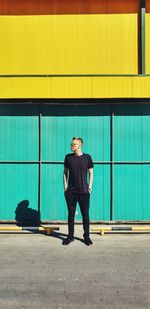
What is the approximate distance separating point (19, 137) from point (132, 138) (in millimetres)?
2549

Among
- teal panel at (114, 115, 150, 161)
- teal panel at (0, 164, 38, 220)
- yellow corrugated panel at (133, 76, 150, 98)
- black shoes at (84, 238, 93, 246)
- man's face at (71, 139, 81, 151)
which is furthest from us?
teal panel at (0, 164, 38, 220)

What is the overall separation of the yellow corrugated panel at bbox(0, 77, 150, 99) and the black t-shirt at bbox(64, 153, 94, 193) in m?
2.17

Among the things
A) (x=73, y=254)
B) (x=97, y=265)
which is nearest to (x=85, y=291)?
(x=97, y=265)

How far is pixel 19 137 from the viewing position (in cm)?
1112

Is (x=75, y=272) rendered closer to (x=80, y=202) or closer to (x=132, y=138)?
(x=80, y=202)

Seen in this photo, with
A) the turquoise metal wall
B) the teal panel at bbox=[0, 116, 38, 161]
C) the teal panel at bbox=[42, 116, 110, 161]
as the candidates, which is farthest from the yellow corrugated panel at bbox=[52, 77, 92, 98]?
the teal panel at bbox=[0, 116, 38, 161]

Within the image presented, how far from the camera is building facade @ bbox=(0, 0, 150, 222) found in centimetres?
1105

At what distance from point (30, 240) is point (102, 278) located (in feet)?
9.57

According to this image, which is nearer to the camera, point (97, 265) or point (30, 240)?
point (97, 265)

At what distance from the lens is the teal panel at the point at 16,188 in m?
11.1

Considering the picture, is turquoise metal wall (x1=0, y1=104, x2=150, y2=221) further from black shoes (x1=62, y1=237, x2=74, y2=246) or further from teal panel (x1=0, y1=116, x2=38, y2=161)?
black shoes (x1=62, y1=237, x2=74, y2=246)

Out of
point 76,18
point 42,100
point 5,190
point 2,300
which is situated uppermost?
point 76,18

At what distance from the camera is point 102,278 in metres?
6.87

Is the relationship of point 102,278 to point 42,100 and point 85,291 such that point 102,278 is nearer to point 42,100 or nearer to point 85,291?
Answer: point 85,291
